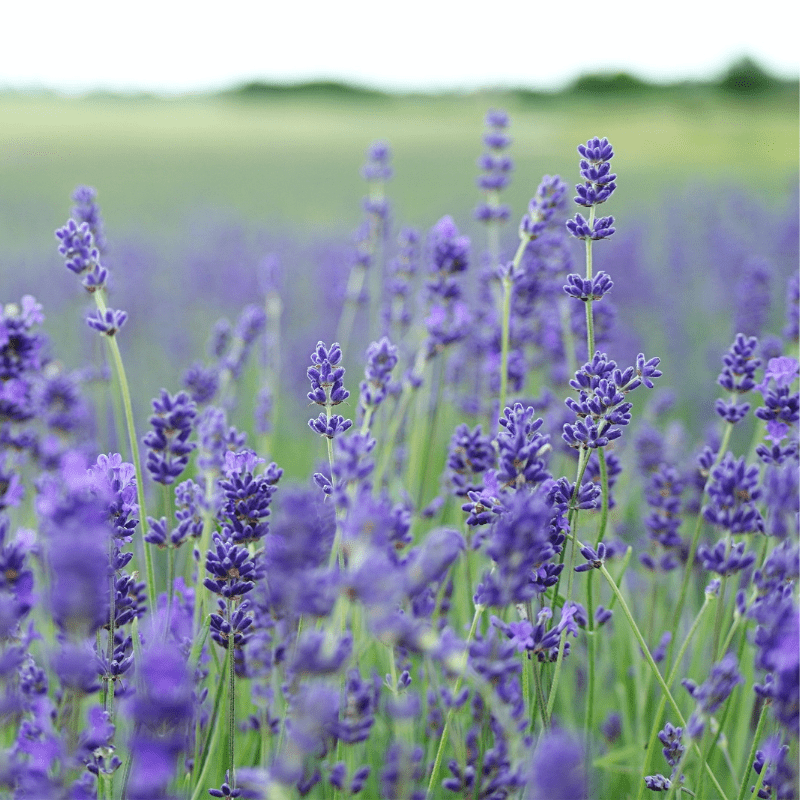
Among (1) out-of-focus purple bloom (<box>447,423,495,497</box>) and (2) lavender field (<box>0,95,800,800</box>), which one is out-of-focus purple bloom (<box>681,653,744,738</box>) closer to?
(2) lavender field (<box>0,95,800,800</box>)

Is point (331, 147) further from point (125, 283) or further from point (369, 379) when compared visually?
point (369, 379)

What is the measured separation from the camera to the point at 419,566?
2.73ft

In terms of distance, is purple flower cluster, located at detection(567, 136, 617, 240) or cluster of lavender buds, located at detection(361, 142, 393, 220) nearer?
purple flower cluster, located at detection(567, 136, 617, 240)

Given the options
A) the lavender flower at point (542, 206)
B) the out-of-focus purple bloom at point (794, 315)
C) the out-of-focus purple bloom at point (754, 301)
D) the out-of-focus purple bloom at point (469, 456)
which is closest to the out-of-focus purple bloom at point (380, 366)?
the out-of-focus purple bloom at point (469, 456)

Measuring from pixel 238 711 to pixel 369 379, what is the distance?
34.8 inches

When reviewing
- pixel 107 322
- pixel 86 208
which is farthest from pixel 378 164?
pixel 107 322

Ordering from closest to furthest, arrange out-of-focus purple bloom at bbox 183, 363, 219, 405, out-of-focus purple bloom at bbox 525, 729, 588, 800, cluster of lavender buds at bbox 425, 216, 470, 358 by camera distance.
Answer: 1. out-of-focus purple bloom at bbox 525, 729, 588, 800
2. cluster of lavender buds at bbox 425, 216, 470, 358
3. out-of-focus purple bloom at bbox 183, 363, 219, 405

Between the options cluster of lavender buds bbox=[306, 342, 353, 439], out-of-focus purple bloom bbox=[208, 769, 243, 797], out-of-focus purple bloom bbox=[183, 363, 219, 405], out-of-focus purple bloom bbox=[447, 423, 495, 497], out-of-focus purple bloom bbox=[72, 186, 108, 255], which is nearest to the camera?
out-of-focus purple bloom bbox=[208, 769, 243, 797]

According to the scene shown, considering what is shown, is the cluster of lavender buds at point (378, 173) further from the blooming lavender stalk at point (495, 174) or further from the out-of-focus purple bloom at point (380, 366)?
the out-of-focus purple bloom at point (380, 366)

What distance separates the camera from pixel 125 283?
6.71 meters

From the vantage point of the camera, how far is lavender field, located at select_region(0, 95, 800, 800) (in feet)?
2.87

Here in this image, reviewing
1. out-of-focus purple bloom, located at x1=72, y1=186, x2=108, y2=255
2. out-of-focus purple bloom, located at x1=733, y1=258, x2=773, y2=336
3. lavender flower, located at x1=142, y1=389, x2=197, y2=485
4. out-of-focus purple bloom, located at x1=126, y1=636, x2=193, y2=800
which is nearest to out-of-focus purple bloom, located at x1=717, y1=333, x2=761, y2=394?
lavender flower, located at x1=142, y1=389, x2=197, y2=485

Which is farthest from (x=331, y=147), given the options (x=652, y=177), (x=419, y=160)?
(x=652, y=177)

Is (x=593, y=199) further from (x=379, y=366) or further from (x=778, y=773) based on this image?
(x=778, y=773)
